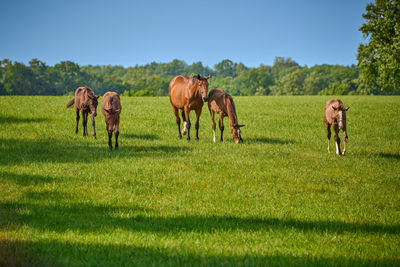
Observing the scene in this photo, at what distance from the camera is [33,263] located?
18.7ft

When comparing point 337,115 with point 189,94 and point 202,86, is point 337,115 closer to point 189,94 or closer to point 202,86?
point 202,86

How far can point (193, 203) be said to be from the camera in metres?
A: 9.20

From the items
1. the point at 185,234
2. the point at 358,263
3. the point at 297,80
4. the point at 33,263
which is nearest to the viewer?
the point at 33,263

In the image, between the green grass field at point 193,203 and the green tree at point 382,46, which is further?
the green tree at point 382,46

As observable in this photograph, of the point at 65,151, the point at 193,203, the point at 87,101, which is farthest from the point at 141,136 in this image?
the point at 193,203

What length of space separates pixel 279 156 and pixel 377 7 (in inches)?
1663

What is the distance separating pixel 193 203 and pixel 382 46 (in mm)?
46674

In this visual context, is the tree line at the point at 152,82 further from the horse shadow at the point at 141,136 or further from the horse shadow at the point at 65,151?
the horse shadow at the point at 65,151

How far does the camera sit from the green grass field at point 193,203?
20.9 feet

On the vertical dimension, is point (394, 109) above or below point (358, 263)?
above

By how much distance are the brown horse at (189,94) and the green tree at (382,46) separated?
3510 centimetres

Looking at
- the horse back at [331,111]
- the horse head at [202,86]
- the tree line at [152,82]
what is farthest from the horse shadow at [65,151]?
the tree line at [152,82]

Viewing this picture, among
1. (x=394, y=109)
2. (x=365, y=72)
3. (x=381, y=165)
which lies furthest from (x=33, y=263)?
(x=365, y=72)

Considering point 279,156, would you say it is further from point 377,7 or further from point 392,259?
point 377,7
